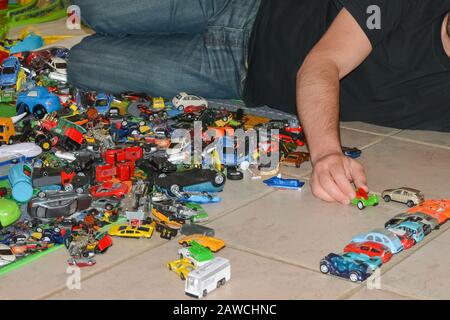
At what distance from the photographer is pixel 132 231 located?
1.77m

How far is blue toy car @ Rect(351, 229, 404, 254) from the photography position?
5.54 ft

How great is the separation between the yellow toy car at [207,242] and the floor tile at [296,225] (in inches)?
2.0

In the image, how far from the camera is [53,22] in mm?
3855

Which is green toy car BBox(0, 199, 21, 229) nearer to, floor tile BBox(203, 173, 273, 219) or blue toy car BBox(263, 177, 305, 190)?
floor tile BBox(203, 173, 273, 219)

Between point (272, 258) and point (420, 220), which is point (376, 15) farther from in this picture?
point (272, 258)

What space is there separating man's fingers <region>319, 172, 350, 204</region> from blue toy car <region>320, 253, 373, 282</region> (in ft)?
0.93

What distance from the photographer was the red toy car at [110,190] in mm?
1954

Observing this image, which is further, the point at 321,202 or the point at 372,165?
the point at 372,165

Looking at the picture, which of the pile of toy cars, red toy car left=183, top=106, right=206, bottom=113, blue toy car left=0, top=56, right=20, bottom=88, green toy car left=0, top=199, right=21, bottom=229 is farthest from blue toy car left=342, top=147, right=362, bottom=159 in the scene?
blue toy car left=0, top=56, right=20, bottom=88

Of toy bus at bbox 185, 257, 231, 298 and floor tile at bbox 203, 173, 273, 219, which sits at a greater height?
toy bus at bbox 185, 257, 231, 298

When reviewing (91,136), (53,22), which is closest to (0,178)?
(91,136)

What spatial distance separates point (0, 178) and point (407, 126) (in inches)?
44.5

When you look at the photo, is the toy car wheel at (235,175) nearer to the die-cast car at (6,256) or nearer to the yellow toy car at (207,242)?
the yellow toy car at (207,242)
